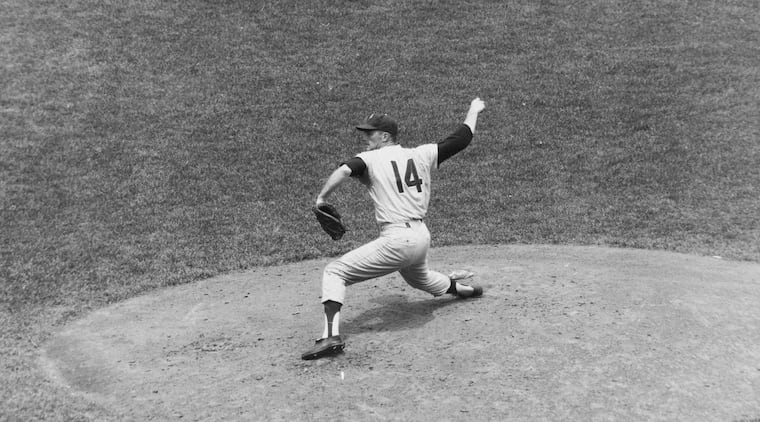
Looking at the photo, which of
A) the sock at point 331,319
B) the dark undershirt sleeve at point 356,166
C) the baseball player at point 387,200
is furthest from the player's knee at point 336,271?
the dark undershirt sleeve at point 356,166

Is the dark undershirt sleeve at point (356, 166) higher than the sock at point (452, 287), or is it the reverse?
the dark undershirt sleeve at point (356, 166)

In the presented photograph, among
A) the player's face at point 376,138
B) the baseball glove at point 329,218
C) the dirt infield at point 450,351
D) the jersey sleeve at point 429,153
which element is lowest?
the dirt infield at point 450,351

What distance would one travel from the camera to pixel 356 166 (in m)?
6.65

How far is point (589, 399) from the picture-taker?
552 cm

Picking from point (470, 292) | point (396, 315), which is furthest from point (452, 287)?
point (396, 315)

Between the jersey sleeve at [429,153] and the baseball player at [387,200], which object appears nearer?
the baseball player at [387,200]

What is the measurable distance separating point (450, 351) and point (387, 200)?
147 cm

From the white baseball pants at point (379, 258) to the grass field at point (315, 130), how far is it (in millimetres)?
2109

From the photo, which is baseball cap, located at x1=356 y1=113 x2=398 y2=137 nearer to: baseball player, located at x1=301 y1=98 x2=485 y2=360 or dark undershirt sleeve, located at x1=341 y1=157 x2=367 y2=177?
baseball player, located at x1=301 y1=98 x2=485 y2=360

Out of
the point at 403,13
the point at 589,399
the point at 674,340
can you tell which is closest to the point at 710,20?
the point at 403,13

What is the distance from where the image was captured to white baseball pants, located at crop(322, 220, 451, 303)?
258 inches

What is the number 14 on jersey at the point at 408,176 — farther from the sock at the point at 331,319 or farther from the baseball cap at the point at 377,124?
the sock at the point at 331,319

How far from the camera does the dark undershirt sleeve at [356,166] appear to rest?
6629 mm

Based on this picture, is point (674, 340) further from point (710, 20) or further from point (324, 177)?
point (710, 20)
